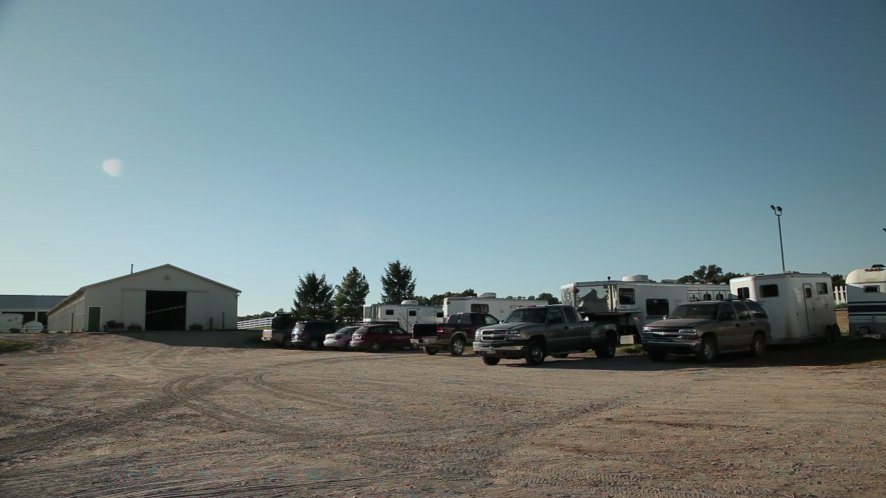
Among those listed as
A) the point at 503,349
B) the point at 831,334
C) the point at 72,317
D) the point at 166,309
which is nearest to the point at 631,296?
the point at 831,334

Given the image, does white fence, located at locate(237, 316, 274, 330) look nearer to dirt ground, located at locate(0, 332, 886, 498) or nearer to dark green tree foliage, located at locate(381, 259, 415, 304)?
dark green tree foliage, located at locate(381, 259, 415, 304)

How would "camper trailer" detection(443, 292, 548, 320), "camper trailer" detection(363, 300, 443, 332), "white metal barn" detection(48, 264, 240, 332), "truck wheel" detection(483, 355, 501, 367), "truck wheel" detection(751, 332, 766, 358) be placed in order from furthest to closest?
"white metal barn" detection(48, 264, 240, 332)
"camper trailer" detection(363, 300, 443, 332)
"camper trailer" detection(443, 292, 548, 320)
"truck wheel" detection(483, 355, 501, 367)
"truck wheel" detection(751, 332, 766, 358)

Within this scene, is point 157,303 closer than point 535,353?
No

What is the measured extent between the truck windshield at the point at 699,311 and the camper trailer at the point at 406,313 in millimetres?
21505

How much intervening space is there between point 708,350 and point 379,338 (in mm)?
16872

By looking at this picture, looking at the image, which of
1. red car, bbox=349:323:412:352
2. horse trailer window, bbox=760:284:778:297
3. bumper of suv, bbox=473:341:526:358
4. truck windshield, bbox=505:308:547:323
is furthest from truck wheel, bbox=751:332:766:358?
red car, bbox=349:323:412:352

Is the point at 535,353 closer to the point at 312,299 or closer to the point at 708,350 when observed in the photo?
the point at 708,350

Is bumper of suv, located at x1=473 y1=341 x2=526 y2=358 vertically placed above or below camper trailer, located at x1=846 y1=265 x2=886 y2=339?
below

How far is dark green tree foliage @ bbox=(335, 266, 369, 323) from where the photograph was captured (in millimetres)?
71000

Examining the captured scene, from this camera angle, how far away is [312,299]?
7194cm

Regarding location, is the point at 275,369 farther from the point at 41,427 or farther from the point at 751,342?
the point at 751,342

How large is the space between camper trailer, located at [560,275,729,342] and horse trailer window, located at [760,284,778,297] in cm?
537

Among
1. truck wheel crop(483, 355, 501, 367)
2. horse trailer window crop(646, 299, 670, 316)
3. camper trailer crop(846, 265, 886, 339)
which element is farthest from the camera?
horse trailer window crop(646, 299, 670, 316)

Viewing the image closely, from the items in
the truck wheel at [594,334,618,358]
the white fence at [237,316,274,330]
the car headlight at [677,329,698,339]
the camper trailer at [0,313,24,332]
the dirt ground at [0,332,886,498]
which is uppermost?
the camper trailer at [0,313,24,332]
